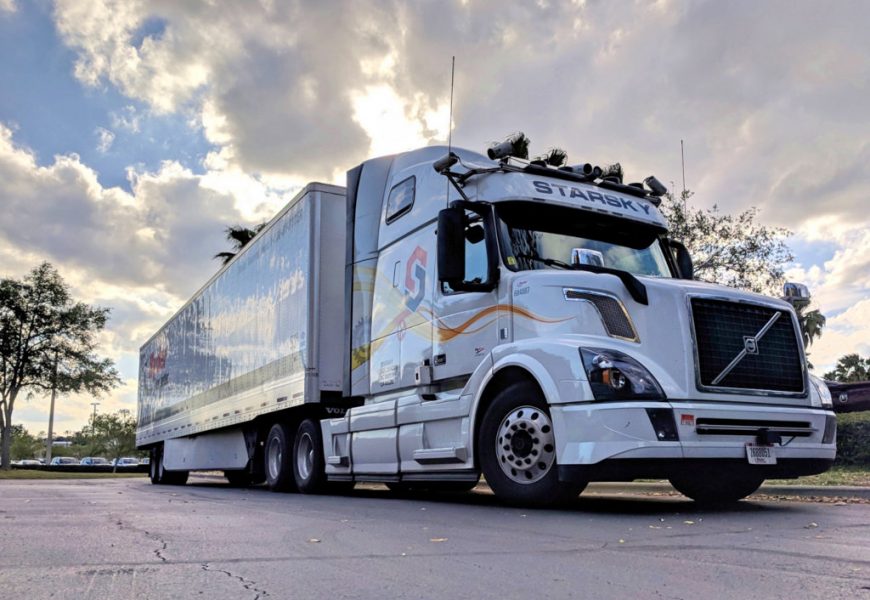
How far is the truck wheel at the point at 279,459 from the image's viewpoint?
11648 millimetres

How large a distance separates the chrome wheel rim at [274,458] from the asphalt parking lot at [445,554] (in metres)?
4.89

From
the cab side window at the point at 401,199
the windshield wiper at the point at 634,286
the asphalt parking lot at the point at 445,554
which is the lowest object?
the asphalt parking lot at the point at 445,554

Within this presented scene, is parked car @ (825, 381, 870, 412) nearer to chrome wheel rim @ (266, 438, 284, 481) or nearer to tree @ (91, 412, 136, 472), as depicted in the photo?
chrome wheel rim @ (266, 438, 284, 481)

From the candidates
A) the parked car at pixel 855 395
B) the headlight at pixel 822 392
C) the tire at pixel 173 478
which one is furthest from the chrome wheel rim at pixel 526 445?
the tire at pixel 173 478

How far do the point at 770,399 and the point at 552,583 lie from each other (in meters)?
4.09

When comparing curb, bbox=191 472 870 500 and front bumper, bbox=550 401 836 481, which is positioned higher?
front bumper, bbox=550 401 836 481

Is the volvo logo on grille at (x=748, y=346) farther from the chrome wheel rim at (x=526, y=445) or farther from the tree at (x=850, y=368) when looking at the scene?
the tree at (x=850, y=368)

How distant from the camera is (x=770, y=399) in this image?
269 inches

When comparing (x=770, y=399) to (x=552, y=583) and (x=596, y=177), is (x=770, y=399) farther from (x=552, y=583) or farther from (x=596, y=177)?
(x=552, y=583)

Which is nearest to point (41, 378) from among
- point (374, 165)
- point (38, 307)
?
point (38, 307)

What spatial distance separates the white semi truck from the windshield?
19mm

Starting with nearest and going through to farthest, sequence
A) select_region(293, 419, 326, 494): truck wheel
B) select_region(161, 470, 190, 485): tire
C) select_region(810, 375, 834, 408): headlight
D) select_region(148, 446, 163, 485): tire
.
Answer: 1. select_region(810, 375, 834, 408): headlight
2. select_region(293, 419, 326, 494): truck wheel
3. select_region(161, 470, 190, 485): tire
4. select_region(148, 446, 163, 485): tire

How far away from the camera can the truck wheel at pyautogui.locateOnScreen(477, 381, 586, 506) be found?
21.5 ft

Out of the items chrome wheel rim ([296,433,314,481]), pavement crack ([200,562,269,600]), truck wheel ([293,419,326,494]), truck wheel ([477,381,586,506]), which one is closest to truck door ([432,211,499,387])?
truck wheel ([477,381,586,506])
